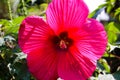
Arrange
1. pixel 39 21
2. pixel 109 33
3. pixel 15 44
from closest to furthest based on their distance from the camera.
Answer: pixel 39 21, pixel 15 44, pixel 109 33

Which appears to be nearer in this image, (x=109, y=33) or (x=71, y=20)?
(x=71, y=20)

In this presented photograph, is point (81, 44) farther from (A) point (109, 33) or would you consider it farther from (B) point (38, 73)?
(A) point (109, 33)

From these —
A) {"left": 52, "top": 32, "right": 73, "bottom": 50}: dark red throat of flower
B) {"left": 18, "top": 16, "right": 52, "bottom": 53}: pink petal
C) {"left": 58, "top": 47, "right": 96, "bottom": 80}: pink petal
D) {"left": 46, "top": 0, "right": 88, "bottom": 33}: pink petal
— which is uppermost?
{"left": 46, "top": 0, "right": 88, "bottom": 33}: pink petal

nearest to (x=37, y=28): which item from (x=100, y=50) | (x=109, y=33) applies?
(x=100, y=50)

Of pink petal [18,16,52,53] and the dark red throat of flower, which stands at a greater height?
pink petal [18,16,52,53]

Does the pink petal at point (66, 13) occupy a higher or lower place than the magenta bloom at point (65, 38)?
higher

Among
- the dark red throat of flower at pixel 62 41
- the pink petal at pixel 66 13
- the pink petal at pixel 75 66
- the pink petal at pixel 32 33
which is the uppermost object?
the pink petal at pixel 66 13
